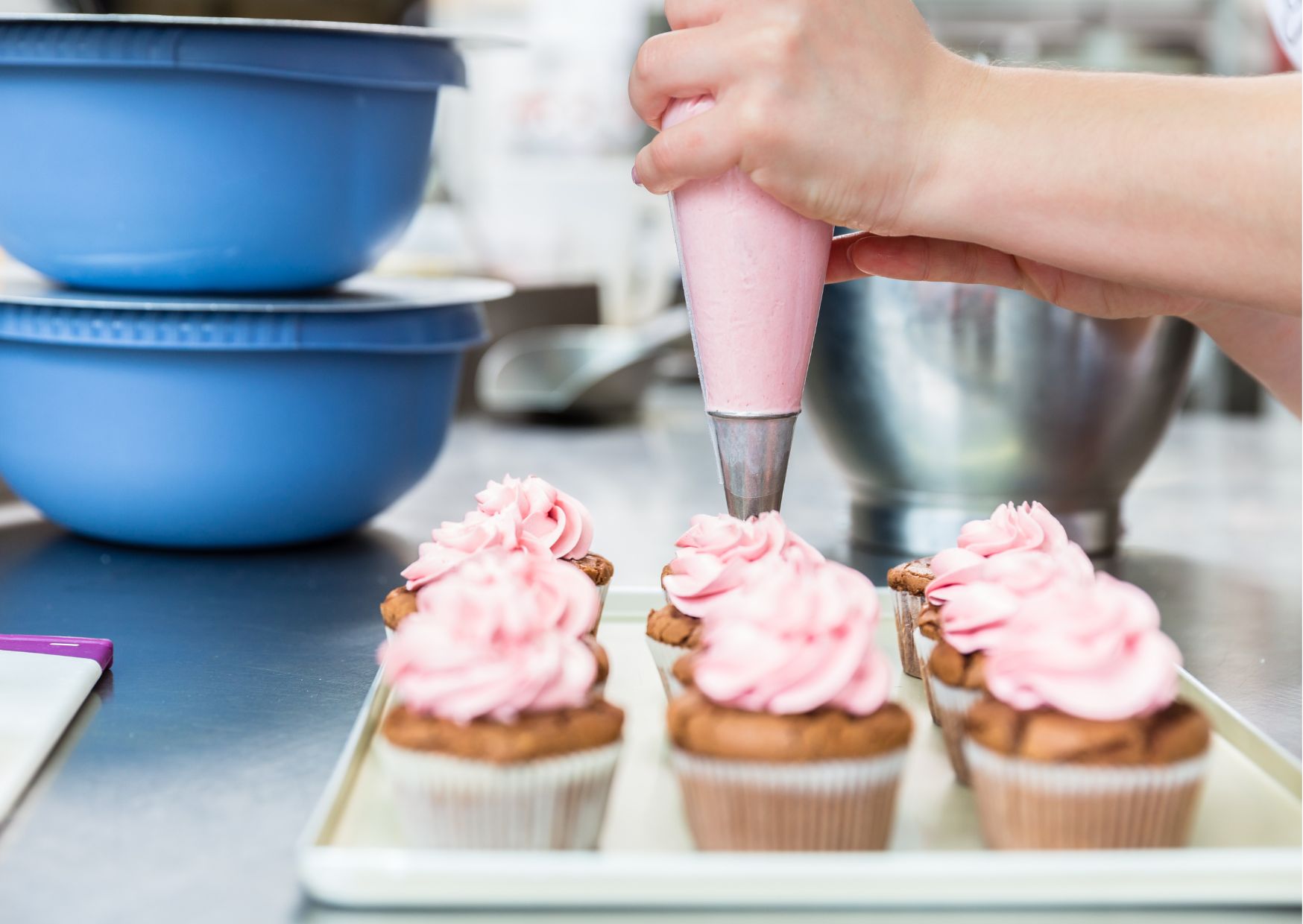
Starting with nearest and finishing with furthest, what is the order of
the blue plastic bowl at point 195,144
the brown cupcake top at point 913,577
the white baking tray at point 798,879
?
the white baking tray at point 798,879 → the brown cupcake top at point 913,577 → the blue plastic bowl at point 195,144

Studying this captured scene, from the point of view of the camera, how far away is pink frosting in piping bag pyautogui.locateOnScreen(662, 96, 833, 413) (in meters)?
0.77

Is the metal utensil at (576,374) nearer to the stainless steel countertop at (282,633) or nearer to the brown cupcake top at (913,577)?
the stainless steel countertop at (282,633)

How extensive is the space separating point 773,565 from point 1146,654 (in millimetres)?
196

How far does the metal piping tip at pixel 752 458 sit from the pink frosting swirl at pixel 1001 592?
15 centimetres

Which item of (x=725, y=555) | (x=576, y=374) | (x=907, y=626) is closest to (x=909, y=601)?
(x=907, y=626)

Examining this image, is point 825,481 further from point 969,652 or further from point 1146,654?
point 1146,654

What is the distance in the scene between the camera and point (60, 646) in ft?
2.83

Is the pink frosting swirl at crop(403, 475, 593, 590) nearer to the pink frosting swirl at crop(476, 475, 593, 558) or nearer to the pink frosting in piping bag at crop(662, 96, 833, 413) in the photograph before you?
the pink frosting swirl at crop(476, 475, 593, 558)

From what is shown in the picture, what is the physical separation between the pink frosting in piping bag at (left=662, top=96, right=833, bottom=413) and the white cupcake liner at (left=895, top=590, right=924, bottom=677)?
0.70 ft

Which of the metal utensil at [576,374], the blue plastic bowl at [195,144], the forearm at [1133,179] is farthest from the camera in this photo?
the metal utensil at [576,374]

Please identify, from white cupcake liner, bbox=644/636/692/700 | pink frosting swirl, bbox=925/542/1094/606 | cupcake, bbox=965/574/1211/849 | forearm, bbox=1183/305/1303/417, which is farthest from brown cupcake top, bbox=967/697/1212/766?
forearm, bbox=1183/305/1303/417

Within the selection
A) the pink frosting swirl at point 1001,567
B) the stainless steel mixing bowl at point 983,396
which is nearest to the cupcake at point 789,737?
the pink frosting swirl at point 1001,567

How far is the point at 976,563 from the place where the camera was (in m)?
0.83

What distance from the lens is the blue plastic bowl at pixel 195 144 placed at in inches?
43.1
